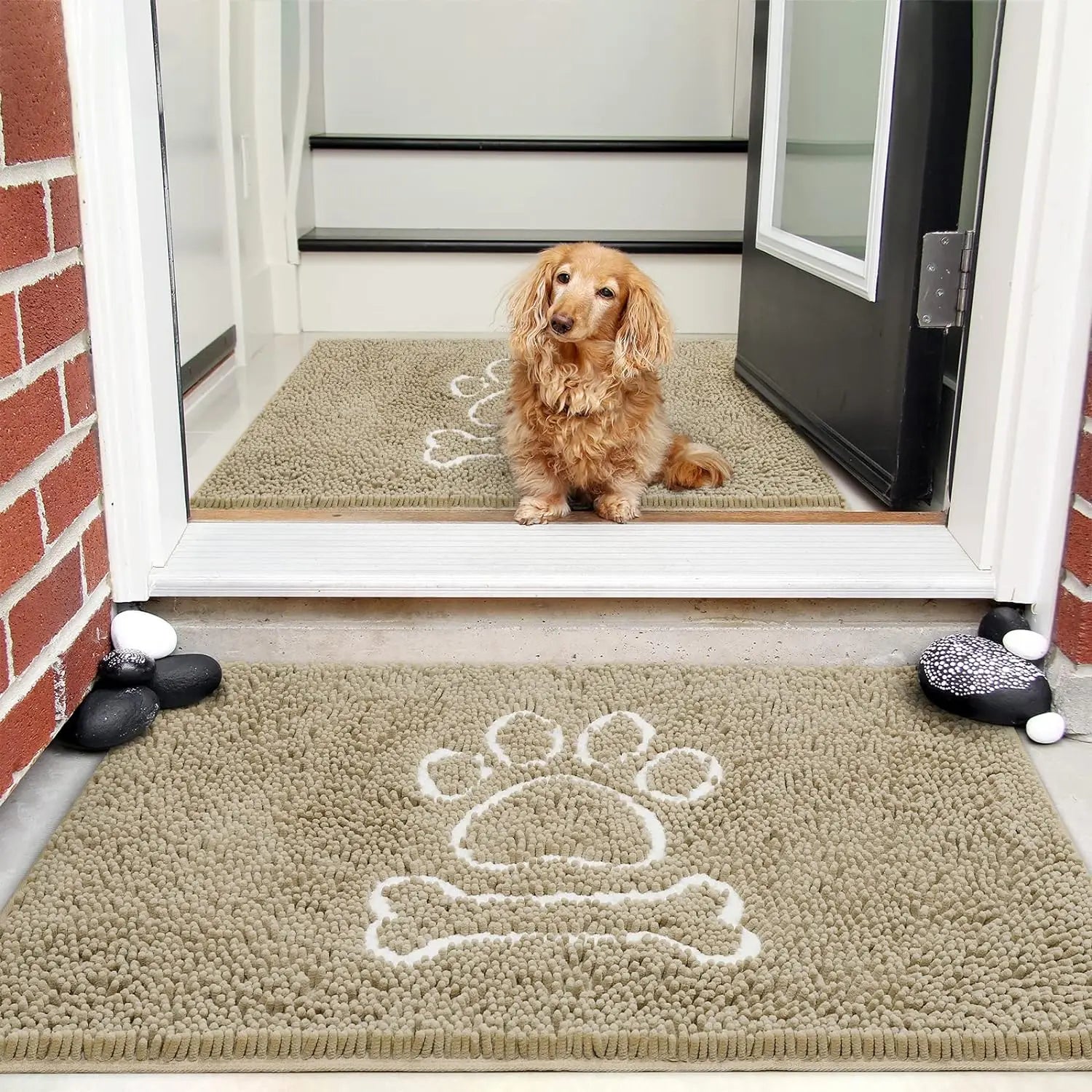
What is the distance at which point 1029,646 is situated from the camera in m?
1.46

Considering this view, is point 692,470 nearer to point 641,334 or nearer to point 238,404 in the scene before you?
point 641,334

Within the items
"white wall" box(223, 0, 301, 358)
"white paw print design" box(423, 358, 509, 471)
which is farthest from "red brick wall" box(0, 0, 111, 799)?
"white wall" box(223, 0, 301, 358)

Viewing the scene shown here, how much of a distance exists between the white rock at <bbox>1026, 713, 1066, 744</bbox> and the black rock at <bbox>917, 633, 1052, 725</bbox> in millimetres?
18

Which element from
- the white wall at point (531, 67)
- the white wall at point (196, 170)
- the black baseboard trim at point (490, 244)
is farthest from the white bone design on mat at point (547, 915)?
→ the white wall at point (531, 67)

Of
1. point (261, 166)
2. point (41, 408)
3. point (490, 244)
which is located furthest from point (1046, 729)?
point (261, 166)

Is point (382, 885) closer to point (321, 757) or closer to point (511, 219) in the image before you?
point (321, 757)

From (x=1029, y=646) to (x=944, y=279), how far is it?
0.55 meters

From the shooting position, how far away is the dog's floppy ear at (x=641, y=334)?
1803mm

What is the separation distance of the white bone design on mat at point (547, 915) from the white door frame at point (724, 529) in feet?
1.63

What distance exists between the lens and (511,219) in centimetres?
349

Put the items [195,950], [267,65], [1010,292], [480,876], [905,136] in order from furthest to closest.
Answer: [267,65] → [905,136] → [1010,292] → [480,876] → [195,950]

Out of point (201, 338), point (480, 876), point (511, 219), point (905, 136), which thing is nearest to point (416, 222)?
point (511, 219)

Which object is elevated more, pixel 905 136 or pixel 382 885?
pixel 905 136

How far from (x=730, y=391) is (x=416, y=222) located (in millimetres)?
1328
